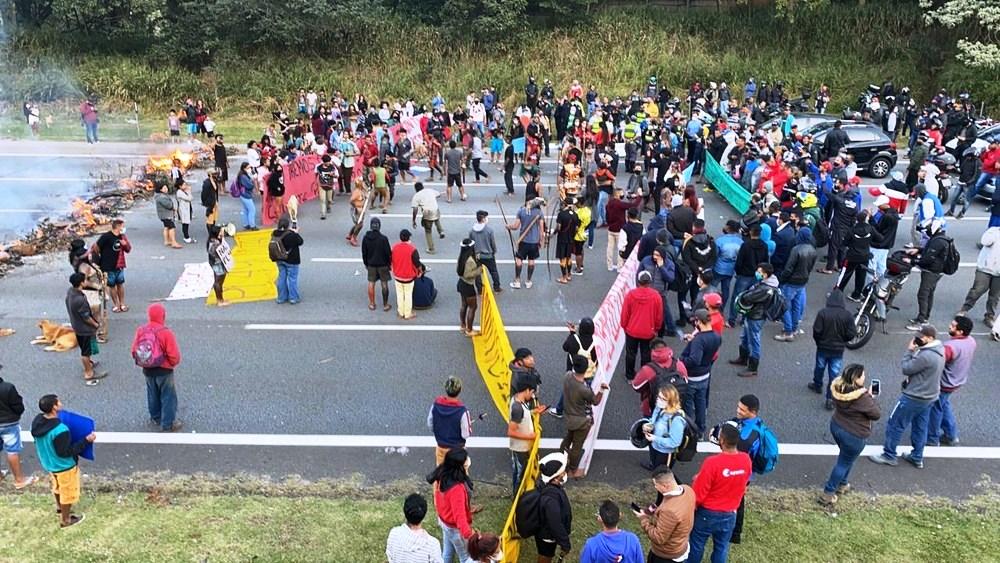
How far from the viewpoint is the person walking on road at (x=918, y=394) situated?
783cm

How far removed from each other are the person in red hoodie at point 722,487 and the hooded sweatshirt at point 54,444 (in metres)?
5.54

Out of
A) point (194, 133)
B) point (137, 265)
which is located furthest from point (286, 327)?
point (194, 133)

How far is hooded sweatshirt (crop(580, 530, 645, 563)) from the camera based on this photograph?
17.6ft

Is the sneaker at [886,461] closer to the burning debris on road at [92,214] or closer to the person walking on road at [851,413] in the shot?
the person walking on road at [851,413]

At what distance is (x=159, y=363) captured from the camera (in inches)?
334

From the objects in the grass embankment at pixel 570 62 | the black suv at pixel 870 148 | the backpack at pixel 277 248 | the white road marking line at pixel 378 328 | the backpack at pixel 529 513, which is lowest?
the white road marking line at pixel 378 328

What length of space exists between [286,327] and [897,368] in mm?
8944

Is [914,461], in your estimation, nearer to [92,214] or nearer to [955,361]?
[955,361]

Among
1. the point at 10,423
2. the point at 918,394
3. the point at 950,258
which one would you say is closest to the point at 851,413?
the point at 918,394

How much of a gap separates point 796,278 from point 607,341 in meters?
3.64

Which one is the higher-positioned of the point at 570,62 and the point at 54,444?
the point at 570,62

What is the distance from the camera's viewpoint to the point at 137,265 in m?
14.5

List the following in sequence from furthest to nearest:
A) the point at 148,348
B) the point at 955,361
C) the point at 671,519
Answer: the point at 148,348
the point at 955,361
the point at 671,519

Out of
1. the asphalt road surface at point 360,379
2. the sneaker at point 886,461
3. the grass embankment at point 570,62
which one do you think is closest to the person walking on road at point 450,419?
the asphalt road surface at point 360,379
